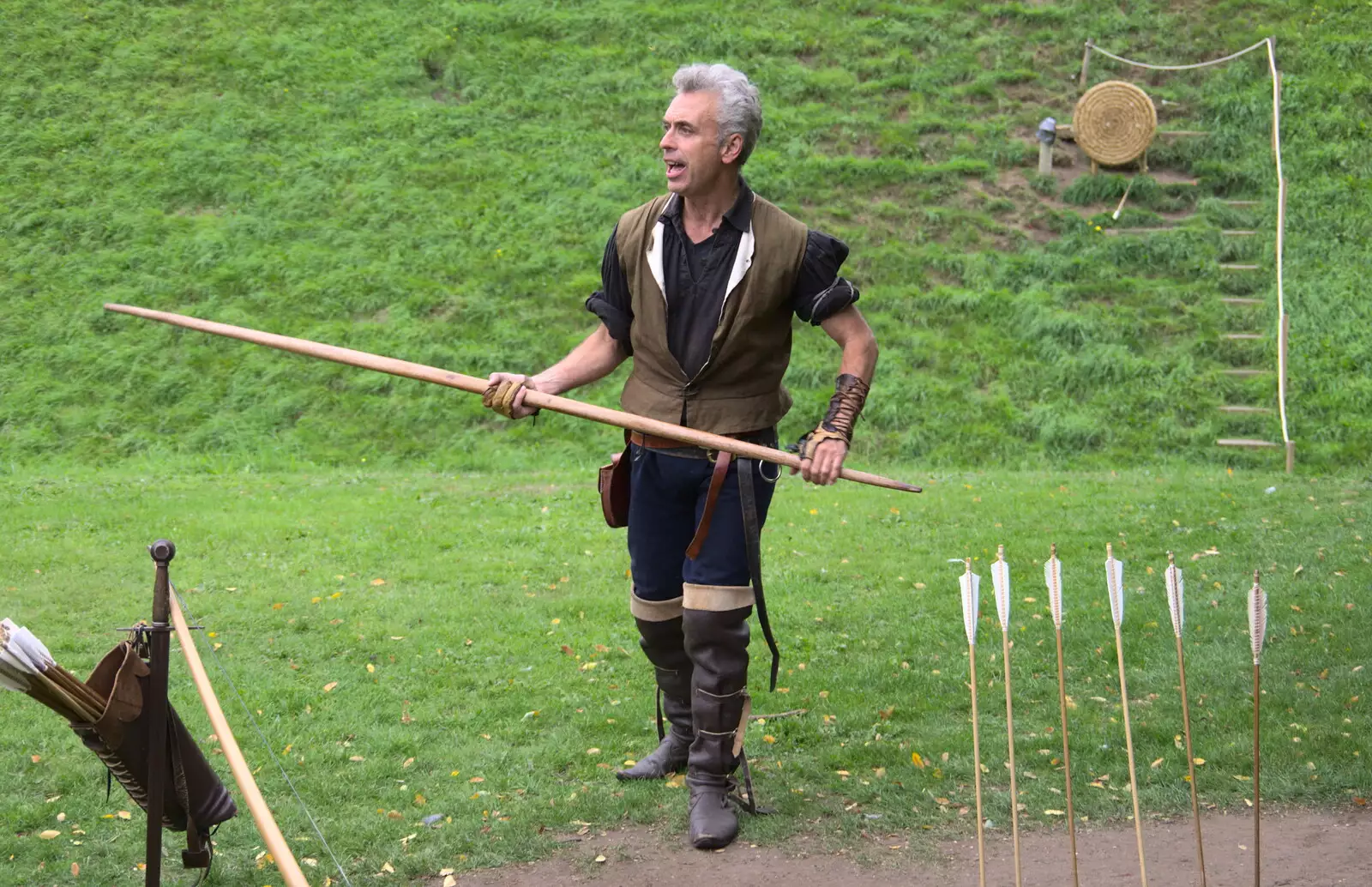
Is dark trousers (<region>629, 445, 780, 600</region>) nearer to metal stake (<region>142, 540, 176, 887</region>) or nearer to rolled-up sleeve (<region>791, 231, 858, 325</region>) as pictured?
rolled-up sleeve (<region>791, 231, 858, 325</region>)

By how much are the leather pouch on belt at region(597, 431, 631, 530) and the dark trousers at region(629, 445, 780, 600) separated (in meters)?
0.07

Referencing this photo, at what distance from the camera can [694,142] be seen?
15.5 ft

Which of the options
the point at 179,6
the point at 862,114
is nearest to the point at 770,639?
the point at 862,114

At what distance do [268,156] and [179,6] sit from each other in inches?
164

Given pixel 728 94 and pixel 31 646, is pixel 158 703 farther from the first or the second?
pixel 728 94

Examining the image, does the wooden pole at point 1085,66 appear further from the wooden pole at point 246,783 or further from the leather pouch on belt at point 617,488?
the wooden pole at point 246,783

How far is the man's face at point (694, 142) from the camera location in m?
4.71

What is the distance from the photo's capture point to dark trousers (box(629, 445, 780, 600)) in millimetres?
4836

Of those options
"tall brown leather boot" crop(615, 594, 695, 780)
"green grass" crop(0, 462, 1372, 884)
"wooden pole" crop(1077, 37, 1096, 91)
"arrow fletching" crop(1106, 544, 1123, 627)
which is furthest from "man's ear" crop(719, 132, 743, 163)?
"wooden pole" crop(1077, 37, 1096, 91)

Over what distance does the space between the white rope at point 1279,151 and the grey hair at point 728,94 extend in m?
8.73

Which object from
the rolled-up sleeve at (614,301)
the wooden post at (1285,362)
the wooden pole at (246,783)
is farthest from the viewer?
the wooden post at (1285,362)

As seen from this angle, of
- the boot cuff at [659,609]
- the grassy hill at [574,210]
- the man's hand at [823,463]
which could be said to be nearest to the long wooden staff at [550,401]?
the man's hand at [823,463]

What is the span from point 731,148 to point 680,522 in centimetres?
136

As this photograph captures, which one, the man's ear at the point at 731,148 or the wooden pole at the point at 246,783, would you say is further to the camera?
the man's ear at the point at 731,148
